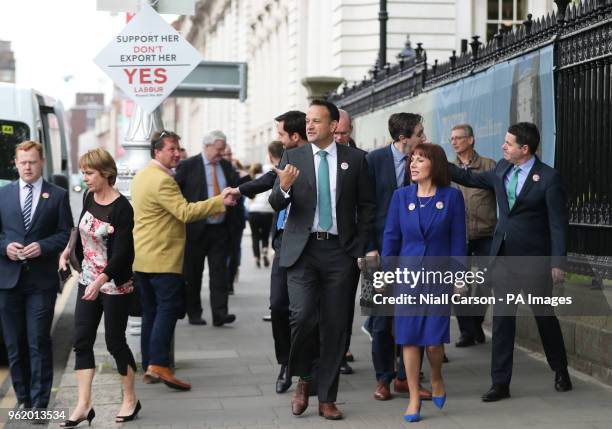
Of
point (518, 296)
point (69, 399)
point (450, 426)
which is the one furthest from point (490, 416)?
point (69, 399)

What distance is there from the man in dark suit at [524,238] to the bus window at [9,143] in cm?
524

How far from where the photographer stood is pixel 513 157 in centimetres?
807

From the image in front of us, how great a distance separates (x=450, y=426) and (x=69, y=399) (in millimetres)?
2888

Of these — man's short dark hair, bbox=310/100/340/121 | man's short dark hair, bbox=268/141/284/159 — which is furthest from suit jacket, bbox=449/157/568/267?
man's short dark hair, bbox=268/141/284/159

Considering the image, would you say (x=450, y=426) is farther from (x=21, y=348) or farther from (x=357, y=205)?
(x=21, y=348)

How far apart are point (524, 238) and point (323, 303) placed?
4.84ft

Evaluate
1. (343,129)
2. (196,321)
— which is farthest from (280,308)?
(196,321)

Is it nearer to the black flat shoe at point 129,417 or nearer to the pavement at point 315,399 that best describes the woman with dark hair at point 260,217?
the pavement at point 315,399

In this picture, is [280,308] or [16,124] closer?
[280,308]

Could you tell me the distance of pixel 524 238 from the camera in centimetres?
802

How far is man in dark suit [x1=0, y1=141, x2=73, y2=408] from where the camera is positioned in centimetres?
771

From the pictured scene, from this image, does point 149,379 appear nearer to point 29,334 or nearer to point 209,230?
point 29,334

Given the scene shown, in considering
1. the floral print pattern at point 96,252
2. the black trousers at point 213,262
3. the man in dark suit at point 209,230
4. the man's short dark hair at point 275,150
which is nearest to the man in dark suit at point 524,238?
the floral print pattern at point 96,252

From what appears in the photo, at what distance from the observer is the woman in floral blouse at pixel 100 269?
7316 mm
